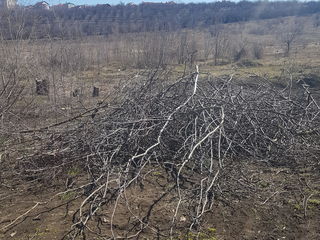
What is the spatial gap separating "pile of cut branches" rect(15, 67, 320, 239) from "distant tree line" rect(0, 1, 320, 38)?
79.6 inches

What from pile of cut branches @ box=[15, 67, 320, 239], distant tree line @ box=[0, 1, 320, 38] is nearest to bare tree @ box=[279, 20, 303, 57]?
distant tree line @ box=[0, 1, 320, 38]

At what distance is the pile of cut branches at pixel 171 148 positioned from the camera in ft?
11.0

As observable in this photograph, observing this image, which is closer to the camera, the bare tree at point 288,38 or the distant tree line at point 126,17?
the distant tree line at point 126,17

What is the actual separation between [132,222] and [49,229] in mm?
693

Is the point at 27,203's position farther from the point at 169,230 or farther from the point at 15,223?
the point at 169,230

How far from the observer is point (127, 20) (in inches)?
930

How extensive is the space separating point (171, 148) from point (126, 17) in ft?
74.4

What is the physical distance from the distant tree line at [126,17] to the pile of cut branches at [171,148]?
2.02m

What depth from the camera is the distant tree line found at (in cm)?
586

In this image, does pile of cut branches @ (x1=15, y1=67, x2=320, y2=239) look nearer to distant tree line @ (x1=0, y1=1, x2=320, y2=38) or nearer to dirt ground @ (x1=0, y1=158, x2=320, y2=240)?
dirt ground @ (x1=0, y1=158, x2=320, y2=240)

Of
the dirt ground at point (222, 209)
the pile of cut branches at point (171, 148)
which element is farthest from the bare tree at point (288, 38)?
the dirt ground at point (222, 209)

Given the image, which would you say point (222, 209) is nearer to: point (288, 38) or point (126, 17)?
point (288, 38)

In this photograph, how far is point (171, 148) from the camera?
14.3 ft

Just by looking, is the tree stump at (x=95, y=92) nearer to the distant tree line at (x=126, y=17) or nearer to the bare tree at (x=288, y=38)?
the distant tree line at (x=126, y=17)
